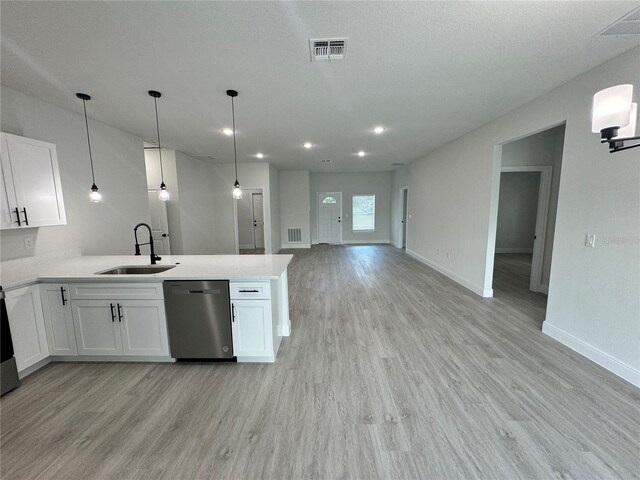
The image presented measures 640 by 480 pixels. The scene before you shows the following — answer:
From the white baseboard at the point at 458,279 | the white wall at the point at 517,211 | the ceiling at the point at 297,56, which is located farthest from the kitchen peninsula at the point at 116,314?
the white wall at the point at 517,211

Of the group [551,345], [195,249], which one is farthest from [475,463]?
[195,249]

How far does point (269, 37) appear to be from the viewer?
1.97m

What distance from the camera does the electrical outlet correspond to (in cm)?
251

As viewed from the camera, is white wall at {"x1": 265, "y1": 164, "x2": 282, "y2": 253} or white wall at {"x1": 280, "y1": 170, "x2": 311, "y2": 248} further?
white wall at {"x1": 280, "y1": 170, "x2": 311, "y2": 248}

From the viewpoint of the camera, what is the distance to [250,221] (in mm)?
9234

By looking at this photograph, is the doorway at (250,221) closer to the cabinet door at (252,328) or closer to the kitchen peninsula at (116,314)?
the kitchen peninsula at (116,314)

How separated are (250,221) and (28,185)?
6666 millimetres

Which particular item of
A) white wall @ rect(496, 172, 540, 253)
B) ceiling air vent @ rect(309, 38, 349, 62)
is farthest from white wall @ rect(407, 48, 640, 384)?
white wall @ rect(496, 172, 540, 253)

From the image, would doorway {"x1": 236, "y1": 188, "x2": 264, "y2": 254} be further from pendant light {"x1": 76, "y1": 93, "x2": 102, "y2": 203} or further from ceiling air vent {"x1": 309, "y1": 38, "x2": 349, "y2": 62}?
ceiling air vent {"x1": 309, "y1": 38, "x2": 349, "y2": 62}

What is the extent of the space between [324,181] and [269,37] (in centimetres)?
785

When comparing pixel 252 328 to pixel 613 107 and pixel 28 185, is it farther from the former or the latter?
pixel 613 107

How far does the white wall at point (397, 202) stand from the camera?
8.46 m

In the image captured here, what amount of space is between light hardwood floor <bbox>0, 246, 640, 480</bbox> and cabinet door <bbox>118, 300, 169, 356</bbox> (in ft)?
0.60

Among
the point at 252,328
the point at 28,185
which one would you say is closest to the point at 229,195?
the point at 28,185
